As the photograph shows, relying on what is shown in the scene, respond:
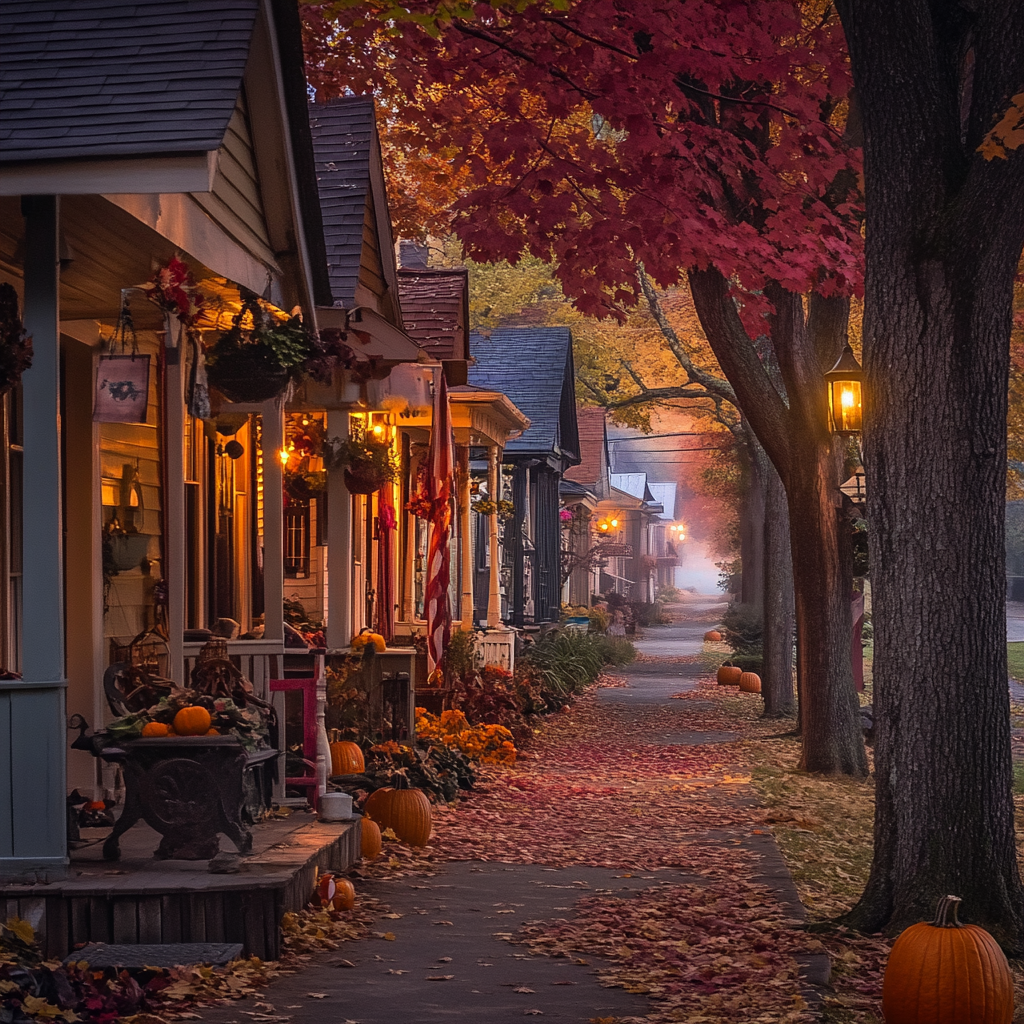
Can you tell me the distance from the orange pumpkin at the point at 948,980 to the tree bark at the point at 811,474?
7642mm

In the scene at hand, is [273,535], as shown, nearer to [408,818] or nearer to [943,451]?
[408,818]

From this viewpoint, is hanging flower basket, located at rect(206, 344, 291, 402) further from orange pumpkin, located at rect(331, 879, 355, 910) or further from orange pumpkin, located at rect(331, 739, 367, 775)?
orange pumpkin, located at rect(331, 739, 367, 775)

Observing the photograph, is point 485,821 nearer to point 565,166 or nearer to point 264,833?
point 264,833

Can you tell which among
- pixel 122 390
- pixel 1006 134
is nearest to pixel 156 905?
pixel 122 390

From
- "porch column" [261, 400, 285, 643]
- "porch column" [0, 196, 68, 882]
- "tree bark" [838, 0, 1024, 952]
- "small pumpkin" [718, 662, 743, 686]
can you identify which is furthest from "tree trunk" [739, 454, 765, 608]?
"porch column" [0, 196, 68, 882]

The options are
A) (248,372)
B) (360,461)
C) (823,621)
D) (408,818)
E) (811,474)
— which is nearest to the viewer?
(248,372)

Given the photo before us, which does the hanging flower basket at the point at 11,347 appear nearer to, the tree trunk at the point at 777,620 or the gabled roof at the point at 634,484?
the tree trunk at the point at 777,620

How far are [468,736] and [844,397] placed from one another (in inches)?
199

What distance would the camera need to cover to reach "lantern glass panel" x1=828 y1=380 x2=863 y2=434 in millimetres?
12344

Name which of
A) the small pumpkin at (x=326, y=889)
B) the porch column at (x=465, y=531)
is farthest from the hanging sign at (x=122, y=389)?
the porch column at (x=465, y=531)

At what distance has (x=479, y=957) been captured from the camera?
21.9ft

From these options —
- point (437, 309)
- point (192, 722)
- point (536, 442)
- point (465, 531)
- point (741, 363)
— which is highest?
point (437, 309)

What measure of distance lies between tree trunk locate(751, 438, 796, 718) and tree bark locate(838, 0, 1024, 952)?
12.6 metres

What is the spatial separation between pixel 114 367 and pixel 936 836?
459cm
